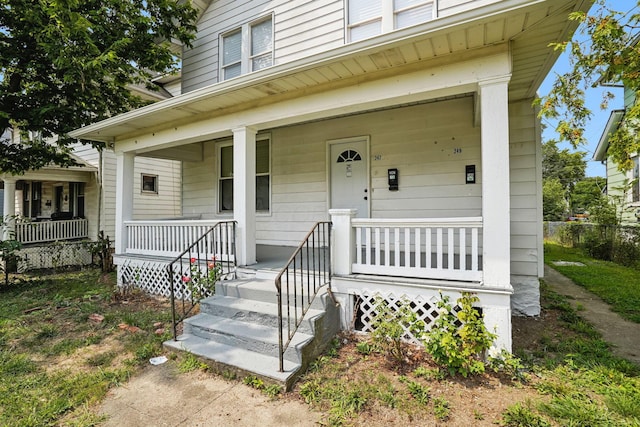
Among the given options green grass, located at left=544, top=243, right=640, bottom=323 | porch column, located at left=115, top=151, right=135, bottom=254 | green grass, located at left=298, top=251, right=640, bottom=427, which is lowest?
green grass, located at left=298, top=251, right=640, bottom=427

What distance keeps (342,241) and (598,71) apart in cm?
315

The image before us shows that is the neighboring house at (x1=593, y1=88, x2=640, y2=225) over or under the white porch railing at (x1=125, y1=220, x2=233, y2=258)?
over

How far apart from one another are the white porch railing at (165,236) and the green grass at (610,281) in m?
6.20

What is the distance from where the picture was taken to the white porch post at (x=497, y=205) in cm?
309

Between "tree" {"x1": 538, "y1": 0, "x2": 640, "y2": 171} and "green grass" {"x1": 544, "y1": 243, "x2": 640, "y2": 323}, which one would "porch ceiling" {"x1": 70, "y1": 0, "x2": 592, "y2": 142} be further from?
"green grass" {"x1": 544, "y1": 243, "x2": 640, "y2": 323}

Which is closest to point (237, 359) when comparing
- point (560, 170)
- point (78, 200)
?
point (78, 200)

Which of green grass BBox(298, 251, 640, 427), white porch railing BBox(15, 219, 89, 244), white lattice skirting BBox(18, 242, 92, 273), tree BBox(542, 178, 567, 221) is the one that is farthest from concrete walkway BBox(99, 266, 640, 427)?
tree BBox(542, 178, 567, 221)

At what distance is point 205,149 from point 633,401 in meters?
8.35

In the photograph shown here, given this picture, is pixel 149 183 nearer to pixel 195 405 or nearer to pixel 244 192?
pixel 244 192

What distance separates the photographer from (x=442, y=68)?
135 inches

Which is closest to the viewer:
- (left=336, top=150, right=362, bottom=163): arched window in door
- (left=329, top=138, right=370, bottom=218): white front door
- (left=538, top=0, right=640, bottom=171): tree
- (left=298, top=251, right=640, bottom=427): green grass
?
(left=298, top=251, right=640, bottom=427): green grass

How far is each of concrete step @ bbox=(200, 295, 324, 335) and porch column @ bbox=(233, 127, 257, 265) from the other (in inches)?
33.1

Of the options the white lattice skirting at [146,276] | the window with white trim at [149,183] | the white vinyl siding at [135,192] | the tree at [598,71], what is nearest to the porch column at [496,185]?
the tree at [598,71]

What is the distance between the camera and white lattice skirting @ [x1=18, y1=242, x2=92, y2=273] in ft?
31.5
